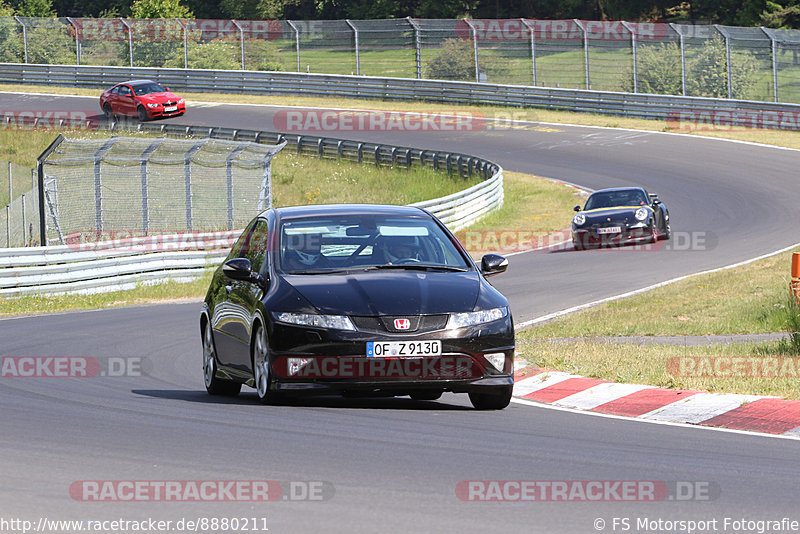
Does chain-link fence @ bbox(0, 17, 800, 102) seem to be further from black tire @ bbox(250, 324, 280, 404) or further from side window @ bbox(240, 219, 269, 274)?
black tire @ bbox(250, 324, 280, 404)

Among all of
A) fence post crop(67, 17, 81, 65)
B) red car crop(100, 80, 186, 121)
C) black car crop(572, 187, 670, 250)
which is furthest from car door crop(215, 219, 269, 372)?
fence post crop(67, 17, 81, 65)

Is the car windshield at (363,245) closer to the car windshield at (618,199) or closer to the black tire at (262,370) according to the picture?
the black tire at (262,370)

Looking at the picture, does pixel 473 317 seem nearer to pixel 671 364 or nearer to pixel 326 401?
pixel 326 401

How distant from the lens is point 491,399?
895 centimetres

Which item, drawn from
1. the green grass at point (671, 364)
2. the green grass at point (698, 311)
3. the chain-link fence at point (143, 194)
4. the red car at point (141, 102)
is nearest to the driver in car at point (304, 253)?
the green grass at point (671, 364)

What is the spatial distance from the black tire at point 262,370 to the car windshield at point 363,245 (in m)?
→ 0.57

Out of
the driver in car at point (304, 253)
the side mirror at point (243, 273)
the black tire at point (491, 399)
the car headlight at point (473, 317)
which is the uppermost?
the driver in car at point (304, 253)

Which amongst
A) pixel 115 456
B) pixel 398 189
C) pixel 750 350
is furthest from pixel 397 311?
pixel 398 189

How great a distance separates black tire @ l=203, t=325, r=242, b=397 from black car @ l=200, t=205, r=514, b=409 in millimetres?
241

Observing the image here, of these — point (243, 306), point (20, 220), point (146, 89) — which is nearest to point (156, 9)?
point (146, 89)

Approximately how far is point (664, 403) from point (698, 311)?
863cm

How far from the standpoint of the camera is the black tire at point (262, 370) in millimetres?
8641

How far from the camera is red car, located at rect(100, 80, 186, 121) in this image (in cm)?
4897

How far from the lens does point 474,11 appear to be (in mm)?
83750
